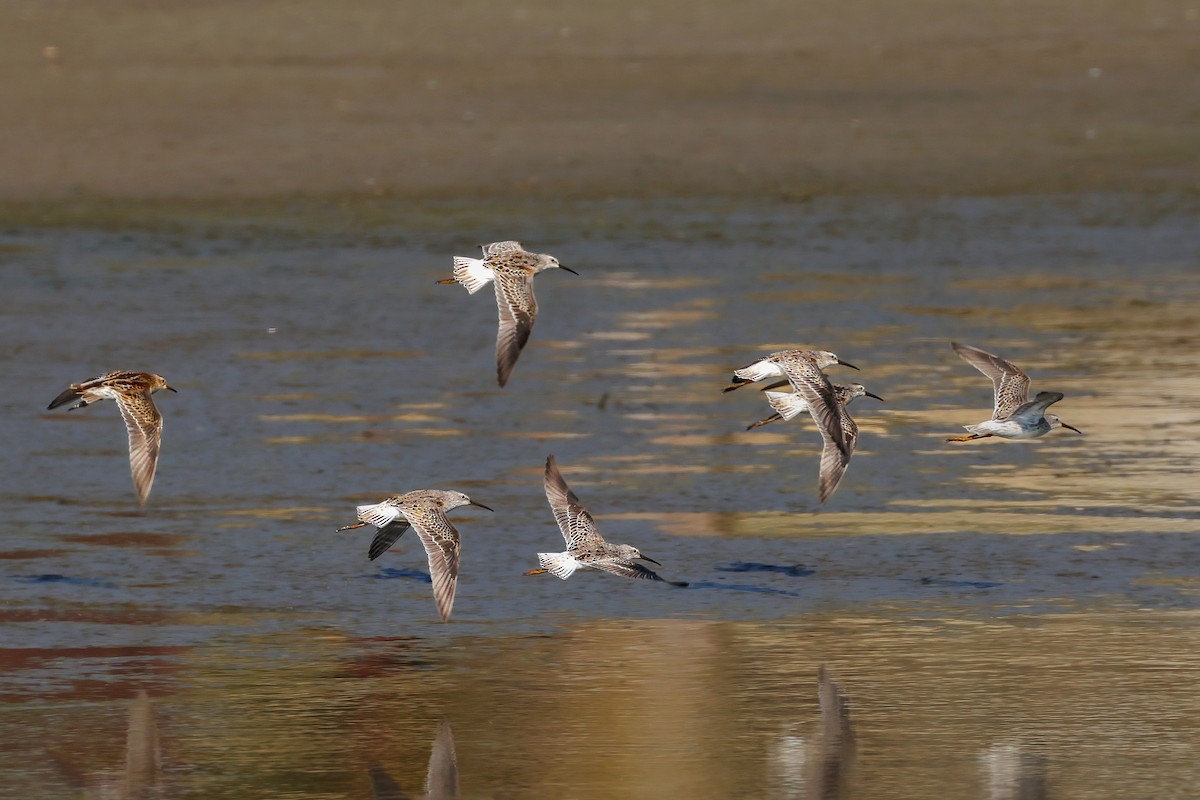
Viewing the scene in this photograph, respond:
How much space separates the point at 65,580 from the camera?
1120 centimetres

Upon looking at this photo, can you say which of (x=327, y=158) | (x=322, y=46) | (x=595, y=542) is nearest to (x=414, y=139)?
(x=327, y=158)

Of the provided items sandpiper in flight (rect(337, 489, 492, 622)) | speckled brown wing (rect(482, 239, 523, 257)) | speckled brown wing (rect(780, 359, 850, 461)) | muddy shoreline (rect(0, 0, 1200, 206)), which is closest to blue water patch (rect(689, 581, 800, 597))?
speckled brown wing (rect(780, 359, 850, 461))

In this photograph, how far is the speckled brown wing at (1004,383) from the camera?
1214 cm

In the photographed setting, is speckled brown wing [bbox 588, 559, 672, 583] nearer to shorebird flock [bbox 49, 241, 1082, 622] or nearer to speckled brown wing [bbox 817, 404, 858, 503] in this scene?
shorebird flock [bbox 49, 241, 1082, 622]

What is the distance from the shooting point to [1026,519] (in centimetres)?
1241

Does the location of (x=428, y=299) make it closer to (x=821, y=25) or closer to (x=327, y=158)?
(x=327, y=158)

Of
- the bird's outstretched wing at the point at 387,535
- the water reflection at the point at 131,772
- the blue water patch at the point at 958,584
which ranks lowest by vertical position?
the water reflection at the point at 131,772

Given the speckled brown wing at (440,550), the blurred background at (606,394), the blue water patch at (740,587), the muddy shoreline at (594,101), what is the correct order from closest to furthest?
the blurred background at (606,394) < the speckled brown wing at (440,550) < the blue water patch at (740,587) < the muddy shoreline at (594,101)

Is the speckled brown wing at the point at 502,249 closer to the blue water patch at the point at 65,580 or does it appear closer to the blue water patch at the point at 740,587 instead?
the blue water patch at the point at 740,587

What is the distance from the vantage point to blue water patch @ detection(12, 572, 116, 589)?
36.4 ft

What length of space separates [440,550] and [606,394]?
5942mm

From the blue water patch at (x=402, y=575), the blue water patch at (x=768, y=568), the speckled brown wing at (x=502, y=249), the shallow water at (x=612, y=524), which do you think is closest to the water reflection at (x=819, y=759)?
the shallow water at (x=612, y=524)

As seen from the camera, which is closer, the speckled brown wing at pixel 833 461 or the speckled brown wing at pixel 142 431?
the speckled brown wing at pixel 142 431

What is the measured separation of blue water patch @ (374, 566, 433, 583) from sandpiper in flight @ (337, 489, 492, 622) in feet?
2.51
